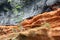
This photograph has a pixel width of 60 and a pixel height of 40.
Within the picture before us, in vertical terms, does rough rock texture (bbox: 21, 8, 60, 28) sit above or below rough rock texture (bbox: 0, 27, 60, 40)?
above

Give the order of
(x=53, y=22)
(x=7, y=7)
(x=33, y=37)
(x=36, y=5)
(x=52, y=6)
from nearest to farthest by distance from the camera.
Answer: (x=33, y=37), (x=53, y=22), (x=52, y=6), (x=36, y=5), (x=7, y=7)

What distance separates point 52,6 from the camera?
8398mm

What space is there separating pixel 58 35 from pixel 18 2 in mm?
4473

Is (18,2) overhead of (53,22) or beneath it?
overhead

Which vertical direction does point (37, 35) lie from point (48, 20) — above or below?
below

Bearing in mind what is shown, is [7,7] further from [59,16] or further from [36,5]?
[59,16]

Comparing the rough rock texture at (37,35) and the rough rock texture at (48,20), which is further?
the rough rock texture at (48,20)

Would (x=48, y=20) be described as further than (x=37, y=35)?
Yes

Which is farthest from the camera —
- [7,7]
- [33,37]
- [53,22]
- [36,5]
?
[7,7]

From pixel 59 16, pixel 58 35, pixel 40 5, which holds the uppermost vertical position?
pixel 40 5

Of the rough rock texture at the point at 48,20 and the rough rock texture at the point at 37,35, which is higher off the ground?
the rough rock texture at the point at 48,20

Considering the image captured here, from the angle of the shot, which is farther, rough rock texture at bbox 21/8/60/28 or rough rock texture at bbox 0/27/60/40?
rough rock texture at bbox 21/8/60/28

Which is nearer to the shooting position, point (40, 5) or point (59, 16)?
point (59, 16)

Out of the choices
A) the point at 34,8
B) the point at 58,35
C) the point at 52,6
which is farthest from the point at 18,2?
the point at 58,35
